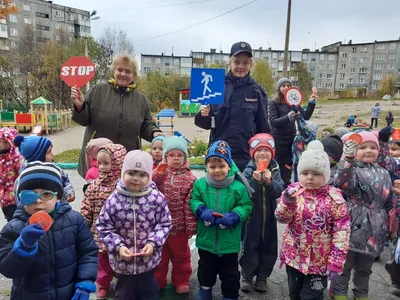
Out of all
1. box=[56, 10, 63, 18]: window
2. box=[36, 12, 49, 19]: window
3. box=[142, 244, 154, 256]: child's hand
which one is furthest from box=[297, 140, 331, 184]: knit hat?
box=[56, 10, 63, 18]: window

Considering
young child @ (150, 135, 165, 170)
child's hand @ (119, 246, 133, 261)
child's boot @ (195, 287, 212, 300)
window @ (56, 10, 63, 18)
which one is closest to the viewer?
child's hand @ (119, 246, 133, 261)

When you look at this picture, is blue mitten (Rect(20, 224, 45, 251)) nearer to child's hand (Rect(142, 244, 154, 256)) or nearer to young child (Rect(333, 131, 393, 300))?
child's hand (Rect(142, 244, 154, 256))

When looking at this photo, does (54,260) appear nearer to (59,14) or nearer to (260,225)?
(260,225)

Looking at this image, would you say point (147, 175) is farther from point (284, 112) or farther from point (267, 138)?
point (284, 112)

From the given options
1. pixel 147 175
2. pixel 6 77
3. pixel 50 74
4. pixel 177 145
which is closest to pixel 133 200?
pixel 147 175

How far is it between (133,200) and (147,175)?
0.72 ft

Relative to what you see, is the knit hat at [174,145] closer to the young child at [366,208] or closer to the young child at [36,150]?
the young child at [36,150]

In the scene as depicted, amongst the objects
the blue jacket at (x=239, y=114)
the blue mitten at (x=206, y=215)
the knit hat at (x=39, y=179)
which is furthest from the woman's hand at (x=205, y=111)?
the knit hat at (x=39, y=179)

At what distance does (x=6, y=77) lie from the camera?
1130 inches

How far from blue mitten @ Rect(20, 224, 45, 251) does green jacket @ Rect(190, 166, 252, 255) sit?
138cm

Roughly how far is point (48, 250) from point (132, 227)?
2.14 ft

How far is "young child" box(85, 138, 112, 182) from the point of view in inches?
122

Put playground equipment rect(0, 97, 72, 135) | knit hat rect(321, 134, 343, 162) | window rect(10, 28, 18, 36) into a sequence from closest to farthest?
knit hat rect(321, 134, 343, 162)
playground equipment rect(0, 97, 72, 135)
window rect(10, 28, 18, 36)

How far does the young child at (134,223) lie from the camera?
95.0 inches
